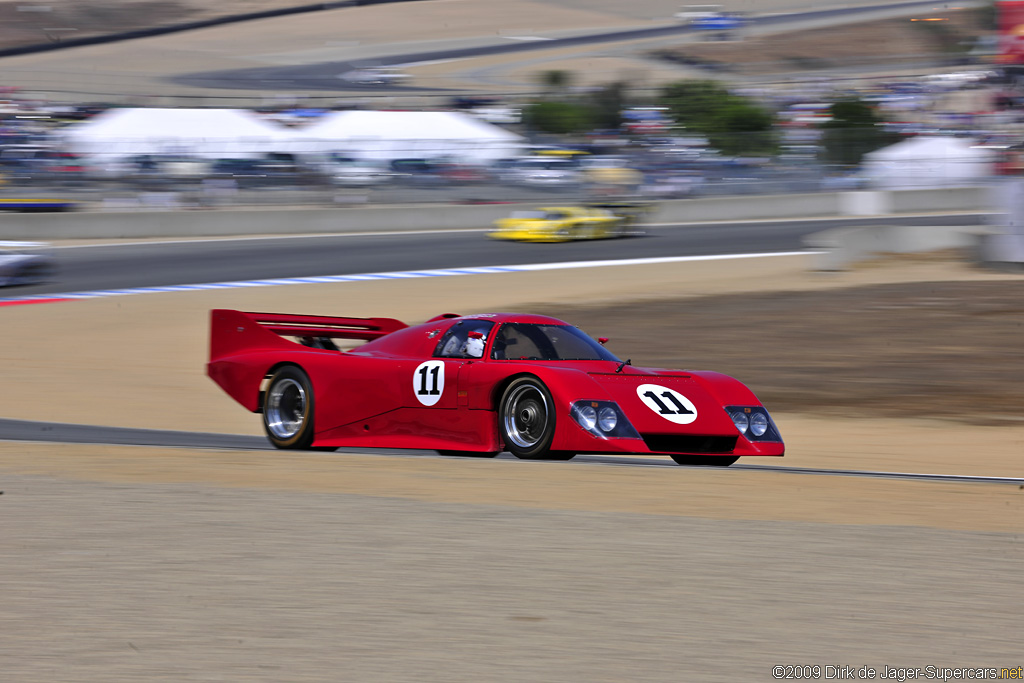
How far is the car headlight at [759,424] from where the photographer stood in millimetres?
8117

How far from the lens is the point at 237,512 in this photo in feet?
19.9

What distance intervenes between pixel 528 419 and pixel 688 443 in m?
1.05

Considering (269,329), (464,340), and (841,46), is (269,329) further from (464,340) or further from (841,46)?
(841,46)

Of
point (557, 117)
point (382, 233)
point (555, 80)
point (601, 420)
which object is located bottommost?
point (382, 233)

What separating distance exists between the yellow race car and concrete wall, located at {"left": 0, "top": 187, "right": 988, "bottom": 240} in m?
2.64

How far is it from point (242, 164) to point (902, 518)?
27308mm

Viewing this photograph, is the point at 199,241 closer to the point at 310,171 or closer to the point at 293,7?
the point at 310,171

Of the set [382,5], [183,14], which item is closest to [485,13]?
[382,5]

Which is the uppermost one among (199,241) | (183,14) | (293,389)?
(183,14)

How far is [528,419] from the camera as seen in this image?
7836 millimetres

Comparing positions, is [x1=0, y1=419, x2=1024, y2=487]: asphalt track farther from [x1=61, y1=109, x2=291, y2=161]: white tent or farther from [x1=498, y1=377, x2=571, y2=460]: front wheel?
[x1=61, y1=109, x2=291, y2=161]: white tent

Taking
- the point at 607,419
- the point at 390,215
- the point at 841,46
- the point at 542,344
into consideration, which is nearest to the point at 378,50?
the point at 841,46

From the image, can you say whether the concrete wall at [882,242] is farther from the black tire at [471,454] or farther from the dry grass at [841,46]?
the dry grass at [841,46]

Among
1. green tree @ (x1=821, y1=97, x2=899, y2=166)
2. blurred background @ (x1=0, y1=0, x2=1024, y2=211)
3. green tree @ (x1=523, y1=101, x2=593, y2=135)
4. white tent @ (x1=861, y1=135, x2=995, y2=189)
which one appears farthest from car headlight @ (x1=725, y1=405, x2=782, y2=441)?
green tree @ (x1=523, y1=101, x2=593, y2=135)
